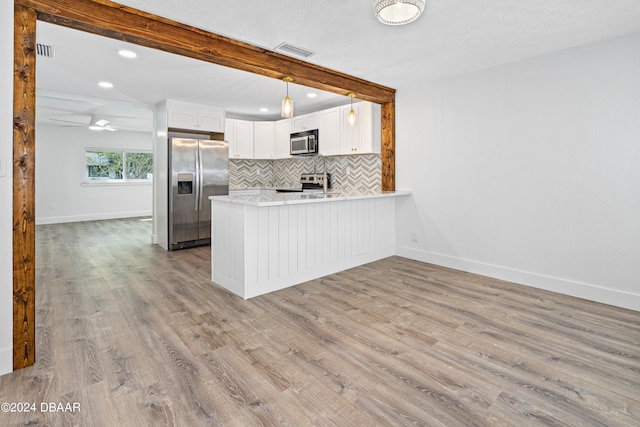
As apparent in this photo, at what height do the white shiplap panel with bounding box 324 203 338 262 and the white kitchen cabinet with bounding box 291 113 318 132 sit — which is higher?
the white kitchen cabinet with bounding box 291 113 318 132

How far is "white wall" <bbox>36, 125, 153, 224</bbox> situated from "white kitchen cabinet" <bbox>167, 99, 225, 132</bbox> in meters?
4.62

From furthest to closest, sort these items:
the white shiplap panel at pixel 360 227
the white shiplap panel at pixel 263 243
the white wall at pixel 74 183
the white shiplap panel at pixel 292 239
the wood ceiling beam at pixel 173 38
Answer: the white wall at pixel 74 183 → the white shiplap panel at pixel 360 227 → the white shiplap panel at pixel 292 239 → the white shiplap panel at pixel 263 243 → the wood ceiling beam at pixel 173 38

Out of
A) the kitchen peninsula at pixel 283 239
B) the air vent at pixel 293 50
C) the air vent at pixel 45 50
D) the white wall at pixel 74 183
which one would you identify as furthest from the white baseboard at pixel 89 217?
the air vent at pixel 293 50

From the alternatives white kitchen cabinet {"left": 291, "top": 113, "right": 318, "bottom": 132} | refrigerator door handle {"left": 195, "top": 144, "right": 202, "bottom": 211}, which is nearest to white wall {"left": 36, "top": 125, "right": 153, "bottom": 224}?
refrigerator door handle {"left": 195, "top": 144, "right": 202, "bottom": 211}

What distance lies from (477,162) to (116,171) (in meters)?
8.96

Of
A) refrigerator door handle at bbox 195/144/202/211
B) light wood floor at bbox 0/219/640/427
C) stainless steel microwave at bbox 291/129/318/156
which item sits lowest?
light wood floor at bbox 0/219/640/427

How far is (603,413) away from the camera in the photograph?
1580mm

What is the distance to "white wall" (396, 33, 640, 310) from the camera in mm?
2869

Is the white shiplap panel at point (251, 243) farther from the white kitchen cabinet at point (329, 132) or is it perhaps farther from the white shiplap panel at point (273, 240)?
the white kitchen cabinet at point (329, 132)

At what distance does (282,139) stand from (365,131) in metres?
2.04

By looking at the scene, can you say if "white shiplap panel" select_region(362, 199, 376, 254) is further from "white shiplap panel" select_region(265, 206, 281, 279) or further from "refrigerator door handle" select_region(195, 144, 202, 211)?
"refrigerator door handle" select_region(195, 144, 202, 211)

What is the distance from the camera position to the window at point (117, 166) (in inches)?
335

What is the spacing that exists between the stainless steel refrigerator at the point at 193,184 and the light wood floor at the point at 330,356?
72.3 inches

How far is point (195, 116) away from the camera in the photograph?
5.44 meters
